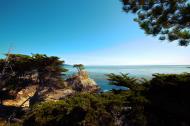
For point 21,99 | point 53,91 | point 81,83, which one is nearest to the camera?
point 53,91

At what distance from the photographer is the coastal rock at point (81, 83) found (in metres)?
33.0

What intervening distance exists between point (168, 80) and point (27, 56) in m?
16.9

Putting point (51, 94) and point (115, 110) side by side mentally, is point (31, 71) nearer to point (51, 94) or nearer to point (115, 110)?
point (51, 94)

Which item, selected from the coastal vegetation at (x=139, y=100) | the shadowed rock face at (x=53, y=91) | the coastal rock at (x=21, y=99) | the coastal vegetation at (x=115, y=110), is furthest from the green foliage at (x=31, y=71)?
the coastal vegetation at (x=115, y=110)

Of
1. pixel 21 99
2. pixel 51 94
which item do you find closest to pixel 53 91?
pixel 51 94

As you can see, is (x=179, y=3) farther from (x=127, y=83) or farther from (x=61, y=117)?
(x=61, y=117)

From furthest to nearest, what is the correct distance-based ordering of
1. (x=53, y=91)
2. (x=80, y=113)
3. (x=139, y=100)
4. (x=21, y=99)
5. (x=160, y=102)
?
(x=21, y=99)
(x=53, y=91)
(x=160, y=102)
(x=139, y=100)
(x=80, y=113)

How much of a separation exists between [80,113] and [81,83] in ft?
85.2

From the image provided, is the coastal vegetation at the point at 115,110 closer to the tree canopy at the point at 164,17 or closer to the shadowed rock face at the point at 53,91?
the tree canopy at the point at 164,17

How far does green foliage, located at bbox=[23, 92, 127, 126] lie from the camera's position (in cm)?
704

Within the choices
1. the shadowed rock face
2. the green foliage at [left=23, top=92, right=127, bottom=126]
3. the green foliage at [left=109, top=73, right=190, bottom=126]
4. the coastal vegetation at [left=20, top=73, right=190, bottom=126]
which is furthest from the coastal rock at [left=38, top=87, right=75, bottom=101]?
the green foliage at [left=23, top=92, right=127, bottom=126]

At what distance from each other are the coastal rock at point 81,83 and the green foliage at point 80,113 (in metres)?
25.0

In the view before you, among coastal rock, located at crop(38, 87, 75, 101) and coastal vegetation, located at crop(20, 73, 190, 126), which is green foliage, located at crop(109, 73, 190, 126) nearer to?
coastal vegetation, located at crop(20, 73, 190, 126)

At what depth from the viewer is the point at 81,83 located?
1308 inches
